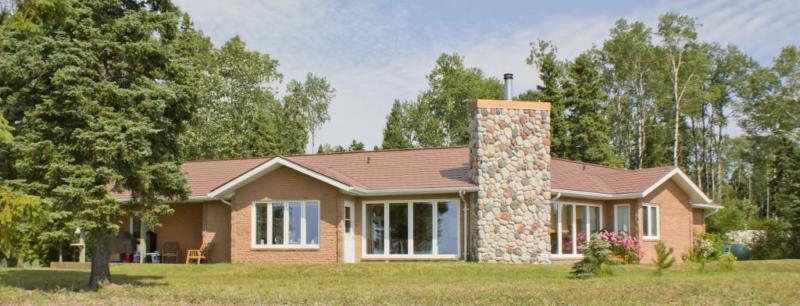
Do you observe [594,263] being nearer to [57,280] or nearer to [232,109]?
[57,280]

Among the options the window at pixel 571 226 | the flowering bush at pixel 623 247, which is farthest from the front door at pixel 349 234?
the flowering bush at pixel 623 247

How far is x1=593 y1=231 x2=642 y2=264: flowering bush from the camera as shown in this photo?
29.3 metres

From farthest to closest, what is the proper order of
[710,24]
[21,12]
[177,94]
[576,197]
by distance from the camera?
[710,24] → [576,197] → [177,94] → [21,12]

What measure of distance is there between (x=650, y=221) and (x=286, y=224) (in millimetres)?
13429

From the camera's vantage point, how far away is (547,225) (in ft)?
90.1

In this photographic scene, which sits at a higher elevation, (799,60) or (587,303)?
(799,60)

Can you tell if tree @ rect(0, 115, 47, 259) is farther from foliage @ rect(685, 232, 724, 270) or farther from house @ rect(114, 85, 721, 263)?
foliage @ rect(685, 232, 724, 270)

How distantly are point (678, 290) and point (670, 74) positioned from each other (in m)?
37.4

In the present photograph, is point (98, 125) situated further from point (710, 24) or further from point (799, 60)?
point (799, 60)

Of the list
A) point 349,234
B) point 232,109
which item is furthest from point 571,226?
point 232,109

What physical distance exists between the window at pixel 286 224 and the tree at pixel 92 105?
820cm

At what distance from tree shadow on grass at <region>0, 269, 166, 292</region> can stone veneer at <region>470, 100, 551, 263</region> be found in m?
10.00

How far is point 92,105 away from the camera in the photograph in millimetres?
18844

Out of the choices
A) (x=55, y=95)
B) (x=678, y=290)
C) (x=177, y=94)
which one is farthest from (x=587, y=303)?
(x=55, y=95)
